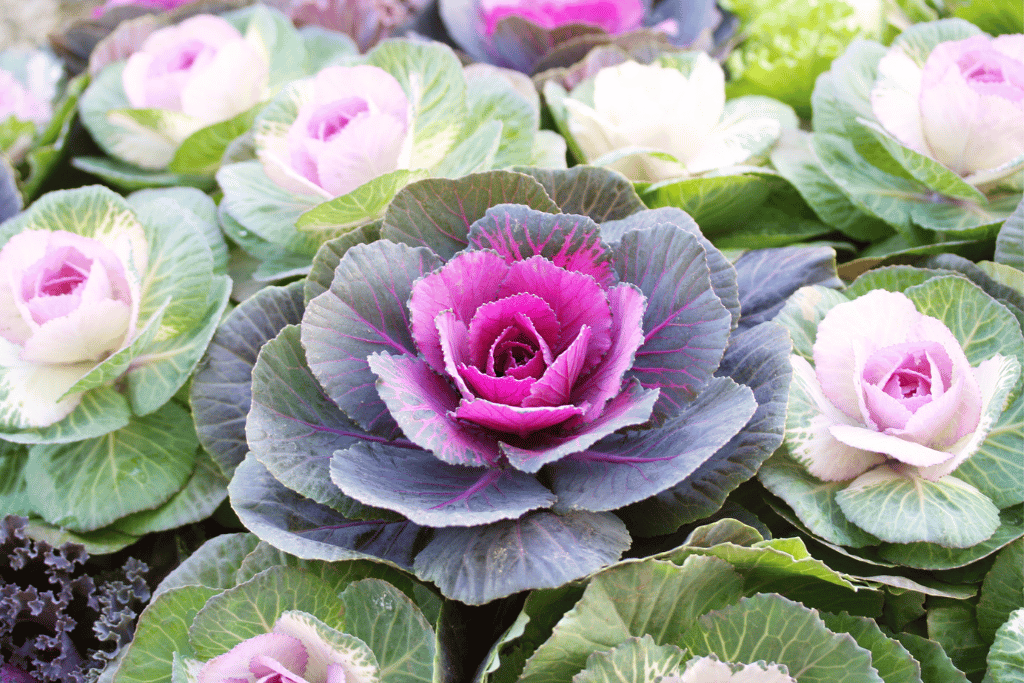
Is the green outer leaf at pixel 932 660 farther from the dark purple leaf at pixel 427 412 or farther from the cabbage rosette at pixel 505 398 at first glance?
the dark purple leaf at pixel 427 412

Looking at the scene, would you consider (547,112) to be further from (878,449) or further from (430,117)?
(878,449)

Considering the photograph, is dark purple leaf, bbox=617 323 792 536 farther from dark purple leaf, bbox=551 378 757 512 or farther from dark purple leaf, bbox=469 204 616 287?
dark purple leaf, bbox=469 204 616 287

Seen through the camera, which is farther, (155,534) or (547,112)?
A: (547,112)

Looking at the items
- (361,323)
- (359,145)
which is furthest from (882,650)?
(359,145)

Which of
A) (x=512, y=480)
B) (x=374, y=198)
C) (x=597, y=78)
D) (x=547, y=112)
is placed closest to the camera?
(x=512, y=480)

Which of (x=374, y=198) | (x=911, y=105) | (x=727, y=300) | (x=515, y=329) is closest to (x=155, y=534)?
(x=374, y=198)

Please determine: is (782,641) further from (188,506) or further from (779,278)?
(188,506)

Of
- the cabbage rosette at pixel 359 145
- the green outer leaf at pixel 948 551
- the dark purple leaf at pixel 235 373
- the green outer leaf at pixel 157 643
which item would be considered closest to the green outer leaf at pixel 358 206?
the cabbage rosette at pixel 359 145
